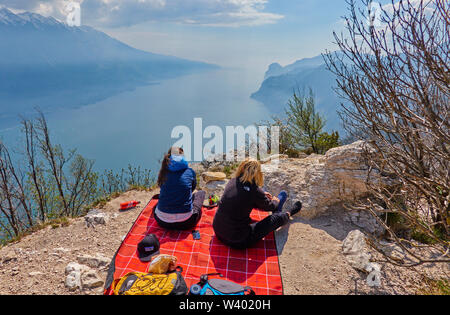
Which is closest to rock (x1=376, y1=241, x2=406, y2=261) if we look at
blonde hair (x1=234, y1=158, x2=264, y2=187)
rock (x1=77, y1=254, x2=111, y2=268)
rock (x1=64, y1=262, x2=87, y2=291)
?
blonde hair (x1=234, y1=158, x2=264, y2=187)

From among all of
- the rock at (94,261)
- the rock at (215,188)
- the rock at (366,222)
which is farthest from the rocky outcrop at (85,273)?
the rock at (366,222)

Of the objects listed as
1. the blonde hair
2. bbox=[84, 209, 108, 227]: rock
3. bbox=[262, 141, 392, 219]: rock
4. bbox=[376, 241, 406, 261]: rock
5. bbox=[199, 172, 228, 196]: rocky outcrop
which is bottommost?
bbox=[376, 241, 406, 261]: rock

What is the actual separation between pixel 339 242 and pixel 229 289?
2337mm

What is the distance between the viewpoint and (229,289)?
9.87ft

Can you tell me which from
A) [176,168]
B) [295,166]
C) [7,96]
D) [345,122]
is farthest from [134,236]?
[7,96]

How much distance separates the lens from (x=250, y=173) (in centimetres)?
382

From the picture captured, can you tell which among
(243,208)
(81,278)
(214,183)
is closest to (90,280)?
(81,278)

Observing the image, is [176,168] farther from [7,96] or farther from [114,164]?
[7,96]

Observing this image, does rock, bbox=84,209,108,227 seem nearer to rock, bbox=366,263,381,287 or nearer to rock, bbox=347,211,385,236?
rock, bbox=366,263,381,287

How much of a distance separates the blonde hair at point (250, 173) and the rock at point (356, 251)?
174cm

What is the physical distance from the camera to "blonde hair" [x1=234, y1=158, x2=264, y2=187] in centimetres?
382

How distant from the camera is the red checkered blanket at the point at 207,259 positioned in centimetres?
353

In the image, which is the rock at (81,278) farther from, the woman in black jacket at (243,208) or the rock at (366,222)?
the rock at (366,222)
